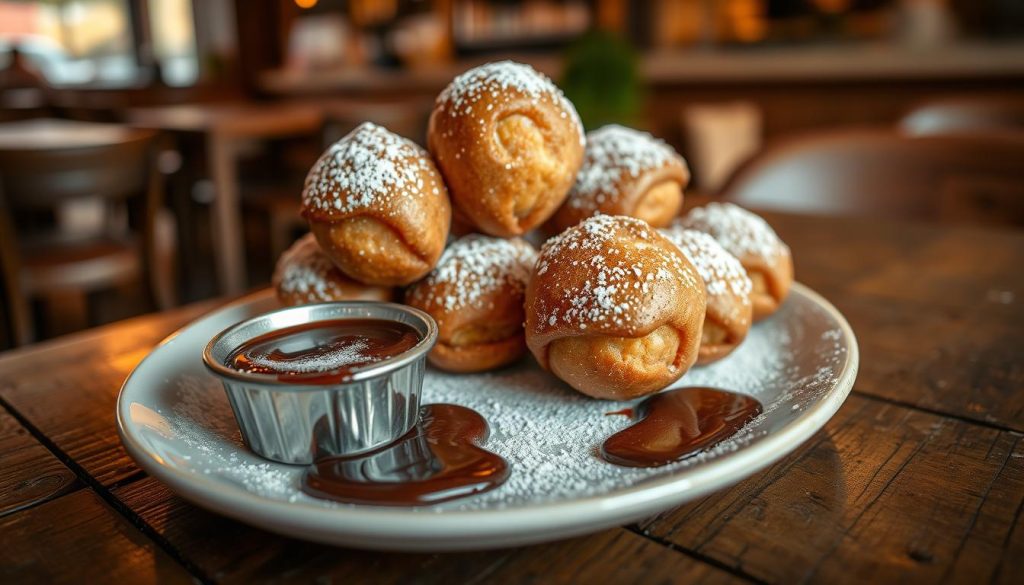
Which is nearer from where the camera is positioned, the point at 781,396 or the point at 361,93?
the point at 781,396

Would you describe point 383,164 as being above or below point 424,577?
above

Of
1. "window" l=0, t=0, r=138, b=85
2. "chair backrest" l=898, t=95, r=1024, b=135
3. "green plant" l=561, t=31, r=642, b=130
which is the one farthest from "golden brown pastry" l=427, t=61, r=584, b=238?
"window" l=0, t=0, r=138, b=85

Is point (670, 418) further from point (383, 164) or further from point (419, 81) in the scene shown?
point (419, 81)

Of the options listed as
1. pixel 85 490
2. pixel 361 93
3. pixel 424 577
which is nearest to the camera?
pixel 424 577

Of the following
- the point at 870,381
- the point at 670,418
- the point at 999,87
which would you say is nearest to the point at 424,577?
the point at 670,418

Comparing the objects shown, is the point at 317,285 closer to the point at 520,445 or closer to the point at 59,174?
the point at 520,445

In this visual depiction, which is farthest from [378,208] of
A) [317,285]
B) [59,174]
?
[59,174]

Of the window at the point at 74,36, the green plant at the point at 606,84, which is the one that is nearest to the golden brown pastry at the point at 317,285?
the green plant at the point at 606,84

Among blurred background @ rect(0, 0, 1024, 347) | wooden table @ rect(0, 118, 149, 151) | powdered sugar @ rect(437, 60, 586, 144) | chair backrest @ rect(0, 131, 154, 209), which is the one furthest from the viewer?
wooden table @ rect(0, 118, 149, 151)

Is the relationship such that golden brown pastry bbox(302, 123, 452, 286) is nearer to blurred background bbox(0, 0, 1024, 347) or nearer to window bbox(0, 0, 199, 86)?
blurred background bbox(0, 0, 1024, 347)
